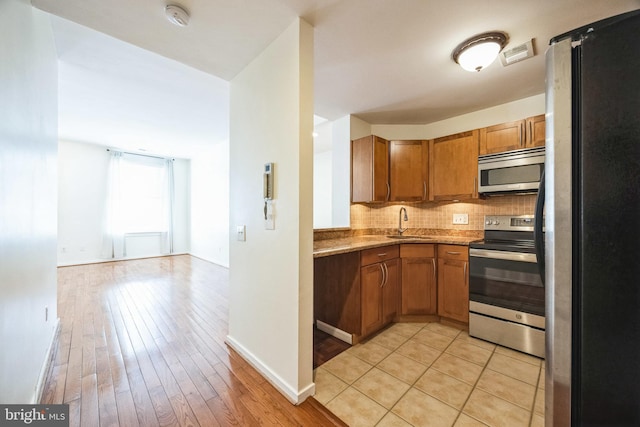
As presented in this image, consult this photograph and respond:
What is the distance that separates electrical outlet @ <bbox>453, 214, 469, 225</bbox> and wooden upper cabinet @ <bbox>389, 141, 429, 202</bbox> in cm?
46

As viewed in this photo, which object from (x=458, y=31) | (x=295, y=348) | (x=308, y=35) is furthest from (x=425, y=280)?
(x=308, y=35)

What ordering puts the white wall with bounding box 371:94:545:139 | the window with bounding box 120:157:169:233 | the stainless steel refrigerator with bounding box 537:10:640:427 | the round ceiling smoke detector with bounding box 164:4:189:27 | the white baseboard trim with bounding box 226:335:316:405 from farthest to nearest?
the window with bounding box 120:157:169:233
the white wall with bounding box 371:94:545:139
the white baseboard trim with bounding box 226:335:316:405
the round ceiling smoke detector with bounding box 164:4:189:27
the stainless steel refrigerator with bounding box 537:10:640:427

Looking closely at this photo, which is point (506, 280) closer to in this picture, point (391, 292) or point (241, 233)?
point (391, 292)

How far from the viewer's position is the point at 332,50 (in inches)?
75.0

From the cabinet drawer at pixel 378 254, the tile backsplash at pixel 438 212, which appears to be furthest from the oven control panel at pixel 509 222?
the cabinet drawer at pixel 378 254

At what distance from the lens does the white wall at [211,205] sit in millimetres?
5621

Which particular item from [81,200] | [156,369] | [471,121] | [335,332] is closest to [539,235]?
[335,332]

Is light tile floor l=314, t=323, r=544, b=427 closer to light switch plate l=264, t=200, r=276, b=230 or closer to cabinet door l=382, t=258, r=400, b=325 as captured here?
cabinet door l=382, t=258, r=400, b=325

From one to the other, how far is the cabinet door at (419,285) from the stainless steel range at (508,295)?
0.38 m

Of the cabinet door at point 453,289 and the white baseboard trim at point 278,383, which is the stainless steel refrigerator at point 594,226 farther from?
the cabinet door at point 453,289

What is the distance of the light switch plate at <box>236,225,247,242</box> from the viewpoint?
6.76 ft

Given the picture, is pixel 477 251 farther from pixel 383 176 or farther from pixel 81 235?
pixel 81 235

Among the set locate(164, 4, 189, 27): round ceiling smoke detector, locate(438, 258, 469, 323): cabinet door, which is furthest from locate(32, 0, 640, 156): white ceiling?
locate(438, 258, 469, 323): cabinet door

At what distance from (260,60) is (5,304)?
200 cm
